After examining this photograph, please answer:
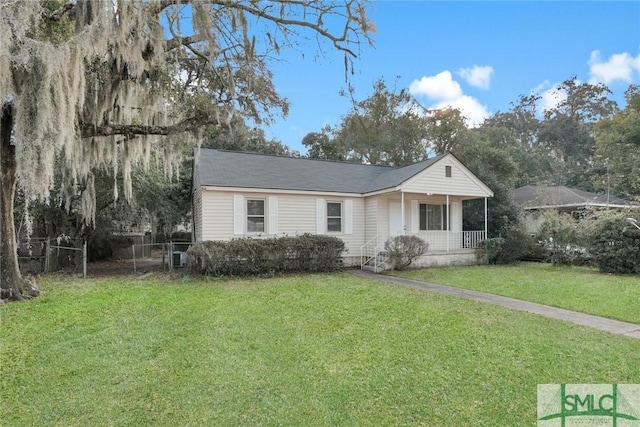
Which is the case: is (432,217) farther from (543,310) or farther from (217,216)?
(543,310)

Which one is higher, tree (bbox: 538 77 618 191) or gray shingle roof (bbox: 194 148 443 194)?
tree (bbox: 538 77 618 191)

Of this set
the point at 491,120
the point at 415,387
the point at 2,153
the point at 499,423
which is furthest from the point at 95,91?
the point at 491,120

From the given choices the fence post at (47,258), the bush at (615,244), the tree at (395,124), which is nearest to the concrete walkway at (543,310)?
the bush at (615,244)

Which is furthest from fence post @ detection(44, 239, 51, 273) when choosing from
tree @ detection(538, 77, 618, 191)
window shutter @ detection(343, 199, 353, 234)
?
tree @ detection(538, 77, 618, 191)

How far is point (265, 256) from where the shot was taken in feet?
35.4

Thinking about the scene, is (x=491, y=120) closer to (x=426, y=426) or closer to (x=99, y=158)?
(x=99, y=158)

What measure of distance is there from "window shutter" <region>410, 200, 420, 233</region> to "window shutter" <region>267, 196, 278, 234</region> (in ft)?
18.5

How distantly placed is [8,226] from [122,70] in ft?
13.1

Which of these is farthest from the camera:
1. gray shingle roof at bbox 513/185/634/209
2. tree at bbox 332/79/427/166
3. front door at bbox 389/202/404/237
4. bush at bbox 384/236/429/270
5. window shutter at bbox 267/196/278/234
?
tree at bbox 332/79/427/166

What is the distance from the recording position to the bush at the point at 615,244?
11.3m

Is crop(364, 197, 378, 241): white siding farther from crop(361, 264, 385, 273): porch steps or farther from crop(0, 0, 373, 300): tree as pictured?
crop(0, 0, 373, 300): tree

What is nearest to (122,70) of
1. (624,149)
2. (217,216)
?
(217,216)

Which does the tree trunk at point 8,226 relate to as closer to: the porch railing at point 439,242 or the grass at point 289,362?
the grass at point 289,362

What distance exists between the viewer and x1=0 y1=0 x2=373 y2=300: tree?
19.5 feet
